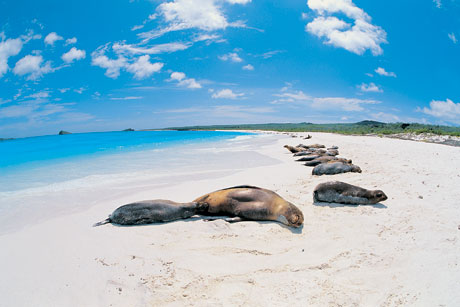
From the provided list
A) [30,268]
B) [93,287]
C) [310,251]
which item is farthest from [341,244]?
[30,268]

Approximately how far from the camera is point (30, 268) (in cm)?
369

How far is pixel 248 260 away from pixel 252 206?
175 cm

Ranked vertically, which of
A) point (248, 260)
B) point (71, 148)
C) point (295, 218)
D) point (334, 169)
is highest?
point (334, 169)

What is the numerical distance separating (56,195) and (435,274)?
935cm

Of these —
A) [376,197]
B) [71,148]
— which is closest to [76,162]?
[376,197]

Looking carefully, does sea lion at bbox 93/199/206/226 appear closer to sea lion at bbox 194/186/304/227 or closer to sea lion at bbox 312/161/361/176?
sea lion at bbox 194/186/304/227

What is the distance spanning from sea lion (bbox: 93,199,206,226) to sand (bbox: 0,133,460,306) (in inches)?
9.2

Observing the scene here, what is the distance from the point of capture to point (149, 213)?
17.6 ft

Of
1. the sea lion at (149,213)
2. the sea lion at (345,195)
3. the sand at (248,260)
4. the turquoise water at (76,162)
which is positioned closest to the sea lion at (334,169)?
the sea lion at (345,195)

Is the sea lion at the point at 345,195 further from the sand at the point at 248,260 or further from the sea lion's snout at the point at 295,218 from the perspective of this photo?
the sea lion's snout at the point at 295,218

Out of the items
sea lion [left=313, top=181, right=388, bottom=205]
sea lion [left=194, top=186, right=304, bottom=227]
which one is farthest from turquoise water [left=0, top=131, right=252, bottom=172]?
sea lion [left=313, top=181, right=388, bottom=205]

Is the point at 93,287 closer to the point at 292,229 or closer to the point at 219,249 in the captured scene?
the point at 219,249

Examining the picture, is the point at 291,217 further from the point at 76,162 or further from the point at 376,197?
the point at 76,162

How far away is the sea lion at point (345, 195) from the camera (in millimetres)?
6066
